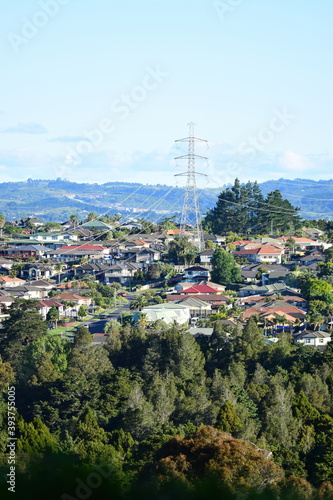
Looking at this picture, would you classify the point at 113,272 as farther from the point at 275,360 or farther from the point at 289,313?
the point at 275,360

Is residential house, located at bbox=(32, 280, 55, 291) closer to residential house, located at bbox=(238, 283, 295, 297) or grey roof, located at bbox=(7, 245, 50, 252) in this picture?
grey roof, located at bbox=(7, 245, 50, 252)

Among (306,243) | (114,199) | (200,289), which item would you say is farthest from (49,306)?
(114,199)

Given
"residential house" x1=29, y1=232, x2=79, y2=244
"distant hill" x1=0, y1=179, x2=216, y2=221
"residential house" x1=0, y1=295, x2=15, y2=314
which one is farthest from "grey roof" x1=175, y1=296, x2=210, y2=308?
"distant hill" x1=0, y1=179, x2=216, y2=221

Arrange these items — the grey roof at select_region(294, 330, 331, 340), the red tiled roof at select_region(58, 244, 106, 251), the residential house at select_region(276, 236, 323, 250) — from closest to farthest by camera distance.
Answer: the grey roof at select_region(294, 330, 331, 340), the residential house at select_region(276, 236, 323, 250), the red tiled roof at select_region(58, 244, 106, 251)

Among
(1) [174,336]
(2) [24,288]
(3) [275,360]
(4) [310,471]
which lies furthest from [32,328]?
(4) [310,471]

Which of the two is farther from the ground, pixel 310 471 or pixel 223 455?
pixel 223 455

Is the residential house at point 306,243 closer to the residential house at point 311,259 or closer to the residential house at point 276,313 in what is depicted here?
the residential house at point 311,259

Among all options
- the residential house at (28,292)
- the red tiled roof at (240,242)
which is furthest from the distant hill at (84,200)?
the residential house at (28,292)

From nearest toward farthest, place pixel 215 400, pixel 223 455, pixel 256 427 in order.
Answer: pixel 223 455, pixel 256 427, pixel 215 400
